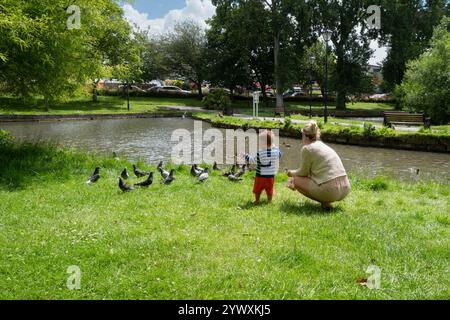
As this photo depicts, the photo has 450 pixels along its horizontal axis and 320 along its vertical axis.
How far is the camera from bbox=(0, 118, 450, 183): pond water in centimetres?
1438

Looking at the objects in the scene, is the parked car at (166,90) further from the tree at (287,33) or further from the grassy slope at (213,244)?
the grassy slope at (213,244)

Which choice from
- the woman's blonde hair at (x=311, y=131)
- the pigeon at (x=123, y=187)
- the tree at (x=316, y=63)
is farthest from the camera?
the tree at (x=316, y=63)

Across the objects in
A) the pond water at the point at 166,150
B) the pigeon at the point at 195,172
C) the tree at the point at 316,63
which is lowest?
the pond water at the point at 166,150

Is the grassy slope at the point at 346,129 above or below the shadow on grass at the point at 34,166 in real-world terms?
above

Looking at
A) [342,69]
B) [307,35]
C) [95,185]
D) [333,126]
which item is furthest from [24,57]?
[342,69]

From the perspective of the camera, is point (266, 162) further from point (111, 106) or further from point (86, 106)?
point (86, 106)

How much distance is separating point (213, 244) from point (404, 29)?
45070 millimetres

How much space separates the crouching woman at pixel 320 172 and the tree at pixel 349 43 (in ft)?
128

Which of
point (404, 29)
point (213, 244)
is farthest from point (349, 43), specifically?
point (213, 244)

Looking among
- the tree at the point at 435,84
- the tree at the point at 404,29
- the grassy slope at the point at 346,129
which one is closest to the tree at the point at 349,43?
the tree at the point at 404,29

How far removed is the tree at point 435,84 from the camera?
25.2 meters

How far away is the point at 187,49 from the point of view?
5378 cm

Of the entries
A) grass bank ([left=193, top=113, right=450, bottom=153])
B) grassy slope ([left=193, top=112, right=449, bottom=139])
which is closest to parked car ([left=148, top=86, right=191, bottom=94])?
grassy slope ([left=193, top=112, right=449, bottom=139])
